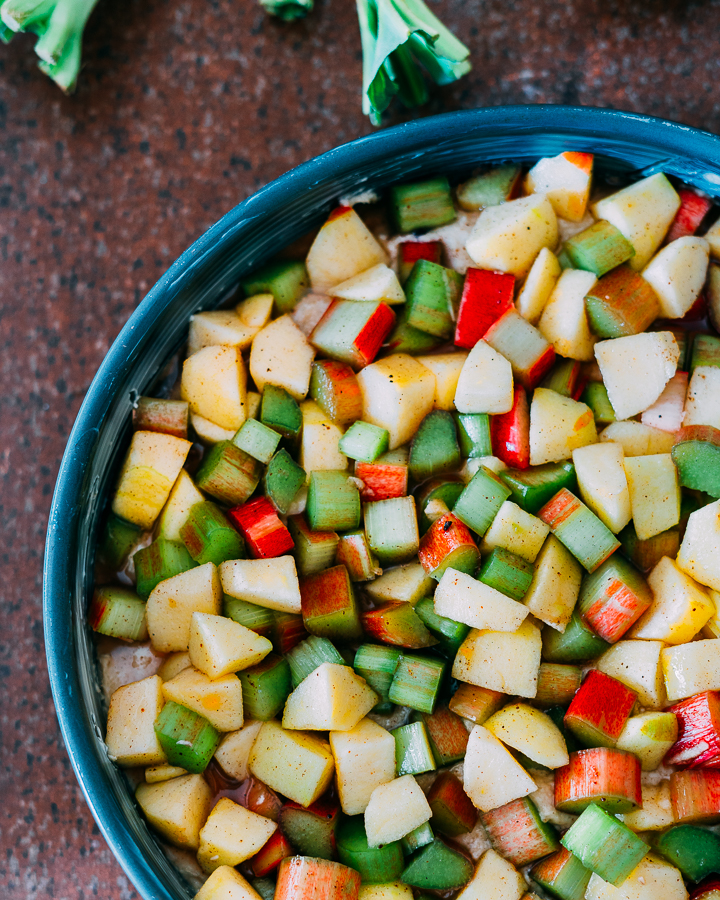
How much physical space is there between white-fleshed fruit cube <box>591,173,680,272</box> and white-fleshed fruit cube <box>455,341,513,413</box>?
31 centimetres

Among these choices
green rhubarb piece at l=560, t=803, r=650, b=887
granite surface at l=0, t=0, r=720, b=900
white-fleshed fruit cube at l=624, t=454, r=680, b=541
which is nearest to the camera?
green rhubarb piece at l=560, t=803, r=650, b=887

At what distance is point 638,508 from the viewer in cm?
129

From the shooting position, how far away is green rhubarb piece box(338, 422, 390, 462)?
4.23 ft

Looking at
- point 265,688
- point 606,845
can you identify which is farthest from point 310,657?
point 606,845

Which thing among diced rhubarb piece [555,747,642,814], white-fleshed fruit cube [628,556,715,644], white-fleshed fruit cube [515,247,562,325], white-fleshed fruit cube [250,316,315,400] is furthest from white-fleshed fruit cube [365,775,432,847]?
white-fleshed fruit cube [515,247,562,325]

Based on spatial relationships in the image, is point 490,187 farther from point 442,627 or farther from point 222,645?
point 222,645

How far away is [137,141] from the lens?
1521mm

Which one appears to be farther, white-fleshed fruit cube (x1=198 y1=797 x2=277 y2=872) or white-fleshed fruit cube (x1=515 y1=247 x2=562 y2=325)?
white-fleshed fruit cube (x1=515 y1=247 x2=562 y2=325)

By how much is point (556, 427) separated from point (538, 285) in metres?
0.25

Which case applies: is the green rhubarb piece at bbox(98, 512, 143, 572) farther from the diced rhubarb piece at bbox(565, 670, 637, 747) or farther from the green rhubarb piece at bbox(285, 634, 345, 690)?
the diced rhubarb piece at bbox(565, 670, 637, 747)

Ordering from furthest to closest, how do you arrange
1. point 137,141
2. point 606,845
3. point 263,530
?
1. point 137,141
2. point 263,530
3. point 606,845

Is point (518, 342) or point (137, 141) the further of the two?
point (137, 141)

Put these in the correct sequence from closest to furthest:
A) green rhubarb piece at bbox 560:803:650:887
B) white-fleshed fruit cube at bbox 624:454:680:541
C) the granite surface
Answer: green rhubarb piece at bbox 560:803:650:887, white-fleshed fruit cube at bbox 624:454:680:541, the granite surface

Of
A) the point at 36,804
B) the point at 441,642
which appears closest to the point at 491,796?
the point at 441,642
